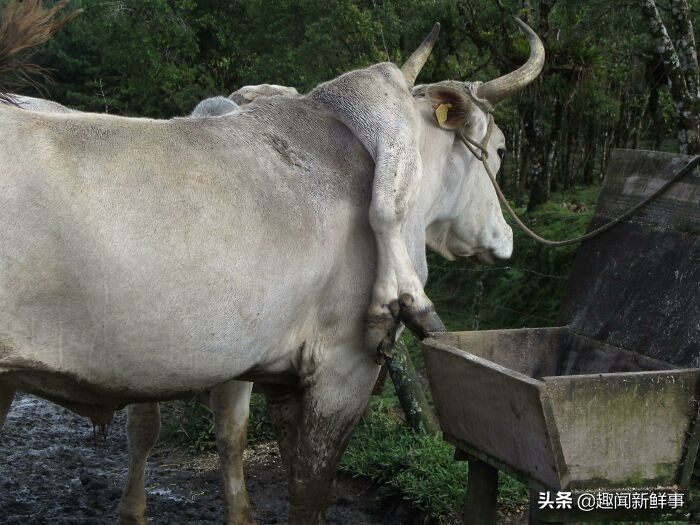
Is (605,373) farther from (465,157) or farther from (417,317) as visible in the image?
(465,157)

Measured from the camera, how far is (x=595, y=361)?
4.57 m

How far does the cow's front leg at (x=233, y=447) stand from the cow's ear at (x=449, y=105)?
182 cm

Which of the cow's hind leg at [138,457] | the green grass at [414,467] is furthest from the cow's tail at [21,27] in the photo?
the green grass at [414,467]

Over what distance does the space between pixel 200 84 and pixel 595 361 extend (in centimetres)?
1239

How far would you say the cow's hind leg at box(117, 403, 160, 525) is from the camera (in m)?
5.27

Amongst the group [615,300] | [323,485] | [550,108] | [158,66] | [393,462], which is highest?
[158,66]

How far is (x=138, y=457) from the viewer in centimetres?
530

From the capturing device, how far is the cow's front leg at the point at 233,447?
5.26m

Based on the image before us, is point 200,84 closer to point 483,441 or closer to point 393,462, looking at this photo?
point 393,462

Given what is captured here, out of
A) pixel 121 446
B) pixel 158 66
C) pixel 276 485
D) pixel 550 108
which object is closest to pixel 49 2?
pixel 158 66

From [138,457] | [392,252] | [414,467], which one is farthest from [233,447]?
[392,252]

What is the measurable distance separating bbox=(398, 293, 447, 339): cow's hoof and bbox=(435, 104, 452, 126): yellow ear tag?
93cm

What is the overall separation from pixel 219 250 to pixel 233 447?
2.15 m

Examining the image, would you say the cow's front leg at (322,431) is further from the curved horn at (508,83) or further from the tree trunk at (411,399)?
the tree trunk at (411,399)
